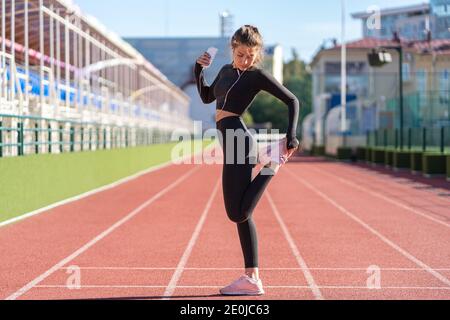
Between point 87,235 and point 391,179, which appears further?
point 391,179

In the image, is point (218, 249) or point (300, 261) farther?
point (218, 249)

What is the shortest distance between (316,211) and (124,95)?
21.2m

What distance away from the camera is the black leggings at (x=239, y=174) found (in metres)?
7.39

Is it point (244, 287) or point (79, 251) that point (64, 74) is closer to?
point (79, 251)

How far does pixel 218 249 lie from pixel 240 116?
438cm

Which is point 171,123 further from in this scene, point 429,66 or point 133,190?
point 133,190

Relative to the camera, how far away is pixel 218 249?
11.6 meters

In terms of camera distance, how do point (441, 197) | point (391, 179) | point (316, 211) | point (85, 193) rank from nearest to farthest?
point (316, 211), point (441, 197), point (85, 193), point (391, 179)

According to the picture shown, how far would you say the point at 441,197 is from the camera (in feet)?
69.7

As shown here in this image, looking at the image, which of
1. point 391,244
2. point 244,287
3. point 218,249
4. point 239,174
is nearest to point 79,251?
point 218,249

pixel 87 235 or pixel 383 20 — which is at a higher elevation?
pixel 383 20

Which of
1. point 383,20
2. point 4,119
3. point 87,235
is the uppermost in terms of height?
point 383,20

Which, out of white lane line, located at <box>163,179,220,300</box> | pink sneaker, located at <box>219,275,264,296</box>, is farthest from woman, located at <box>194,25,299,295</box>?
white lane line, located at <box>163,179,220,300</box>
